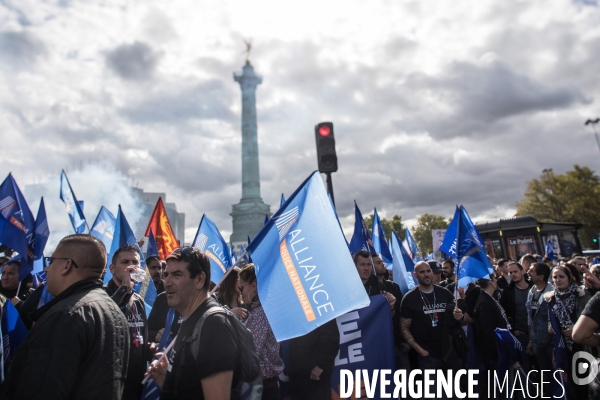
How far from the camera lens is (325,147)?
6375 millimetres

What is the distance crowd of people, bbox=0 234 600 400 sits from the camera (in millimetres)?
1934

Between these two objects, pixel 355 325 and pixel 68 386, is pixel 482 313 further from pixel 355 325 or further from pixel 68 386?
pixel 68 386

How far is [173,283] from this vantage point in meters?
2.46

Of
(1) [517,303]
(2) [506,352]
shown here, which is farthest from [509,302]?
(2) [506,352]

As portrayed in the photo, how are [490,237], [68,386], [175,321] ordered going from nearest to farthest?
[68,386] < [175,321] < [490,237]

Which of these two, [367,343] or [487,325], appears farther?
[487,325]

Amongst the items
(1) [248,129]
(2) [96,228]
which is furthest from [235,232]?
(2) [96,228]

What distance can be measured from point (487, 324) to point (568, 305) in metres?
1.08

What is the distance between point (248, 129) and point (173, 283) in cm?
7582

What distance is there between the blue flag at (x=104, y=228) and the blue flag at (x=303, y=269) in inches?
216

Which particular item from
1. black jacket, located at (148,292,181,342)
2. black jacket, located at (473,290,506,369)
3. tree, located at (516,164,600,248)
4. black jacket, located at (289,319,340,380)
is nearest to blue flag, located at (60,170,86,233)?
black jacket, located at (148,292,181,342)

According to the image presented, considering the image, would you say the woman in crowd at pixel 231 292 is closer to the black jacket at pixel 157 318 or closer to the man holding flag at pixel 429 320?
the black jacket at pixel 157 318

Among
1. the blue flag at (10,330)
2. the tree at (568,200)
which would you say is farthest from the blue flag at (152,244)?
the tree at (568,200)

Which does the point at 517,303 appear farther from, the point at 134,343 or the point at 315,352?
the point at 134,343
